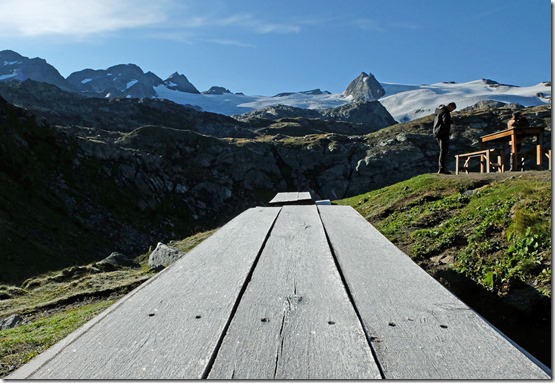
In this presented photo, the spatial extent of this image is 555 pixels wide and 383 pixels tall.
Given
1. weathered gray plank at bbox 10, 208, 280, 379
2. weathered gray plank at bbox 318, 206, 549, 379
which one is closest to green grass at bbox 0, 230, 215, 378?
weathered gray plank at bbox 10, 208, 280, 379

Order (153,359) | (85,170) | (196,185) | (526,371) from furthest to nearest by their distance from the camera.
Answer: (196,185) < (85,170) < (153,359) < (526,371)

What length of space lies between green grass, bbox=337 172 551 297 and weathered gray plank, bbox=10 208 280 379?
446 cm

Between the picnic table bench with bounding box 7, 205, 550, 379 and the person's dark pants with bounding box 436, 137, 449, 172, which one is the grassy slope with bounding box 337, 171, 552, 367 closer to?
the picnic table bench with bounding box 7, 205, 550, 379

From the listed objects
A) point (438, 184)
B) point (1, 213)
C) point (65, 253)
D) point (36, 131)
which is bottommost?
point (65, 253)

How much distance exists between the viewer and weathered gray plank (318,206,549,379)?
1580mm

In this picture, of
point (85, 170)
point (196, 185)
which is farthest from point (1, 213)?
point (196, 185)

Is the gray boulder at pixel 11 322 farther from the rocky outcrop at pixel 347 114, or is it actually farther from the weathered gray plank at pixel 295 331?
the rocky outcrop at pixel 347 114

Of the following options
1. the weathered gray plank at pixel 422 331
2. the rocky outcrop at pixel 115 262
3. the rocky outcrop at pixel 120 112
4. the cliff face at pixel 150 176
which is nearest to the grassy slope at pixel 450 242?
the rocky outcrop at pixel 115 262

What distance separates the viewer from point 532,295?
5.40 metres

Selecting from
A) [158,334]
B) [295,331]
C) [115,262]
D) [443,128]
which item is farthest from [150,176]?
[295,331]

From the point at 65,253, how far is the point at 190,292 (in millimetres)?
27592

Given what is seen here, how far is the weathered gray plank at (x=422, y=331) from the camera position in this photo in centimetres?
158

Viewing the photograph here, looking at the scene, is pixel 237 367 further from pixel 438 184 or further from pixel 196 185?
pixel 196 185

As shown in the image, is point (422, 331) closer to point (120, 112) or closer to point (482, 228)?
point (482, 228)
